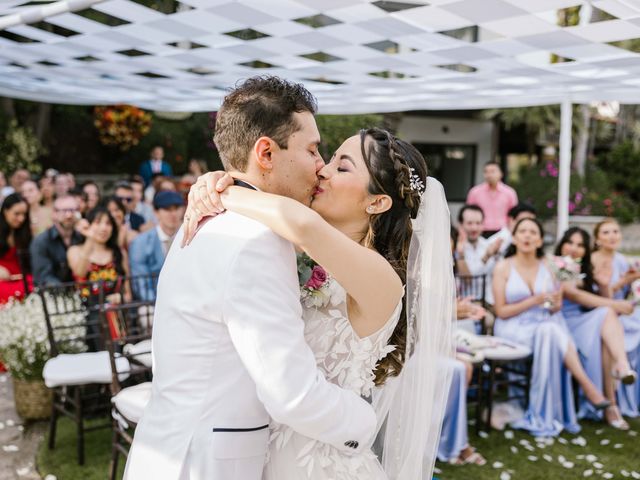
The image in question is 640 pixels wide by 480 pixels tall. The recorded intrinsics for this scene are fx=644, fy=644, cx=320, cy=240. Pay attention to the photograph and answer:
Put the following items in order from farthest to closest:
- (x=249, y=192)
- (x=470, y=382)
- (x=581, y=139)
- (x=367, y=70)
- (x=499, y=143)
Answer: (x=499, y=143), (x=581, y=139), (x=367, y=70), (x=470, y=382), (x=249, y=192)

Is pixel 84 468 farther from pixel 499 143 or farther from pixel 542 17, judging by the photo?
pixel 499 143

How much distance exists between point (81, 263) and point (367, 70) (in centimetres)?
270

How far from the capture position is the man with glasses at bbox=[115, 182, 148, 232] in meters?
7.44

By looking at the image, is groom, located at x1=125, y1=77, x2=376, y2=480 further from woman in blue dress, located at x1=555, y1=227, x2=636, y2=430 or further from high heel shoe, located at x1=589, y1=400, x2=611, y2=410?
woman in blue dress, located at x1=555, y1=227, x2=636, y2=430

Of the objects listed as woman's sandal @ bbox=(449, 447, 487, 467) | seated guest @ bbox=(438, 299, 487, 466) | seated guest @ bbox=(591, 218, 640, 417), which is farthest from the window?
woman's sandal @ bbox=(449, 447, 487, 467)

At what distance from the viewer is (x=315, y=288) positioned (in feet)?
6.44

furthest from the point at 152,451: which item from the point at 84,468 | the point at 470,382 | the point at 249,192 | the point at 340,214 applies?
the point at 470,382

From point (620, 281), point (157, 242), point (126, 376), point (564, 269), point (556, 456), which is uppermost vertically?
point (157, 242)

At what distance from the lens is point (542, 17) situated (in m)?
3.44

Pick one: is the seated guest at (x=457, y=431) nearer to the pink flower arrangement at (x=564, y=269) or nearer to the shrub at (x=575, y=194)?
the pink flower arrangement at (x=564, y=269)

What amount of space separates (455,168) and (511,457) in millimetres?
14068

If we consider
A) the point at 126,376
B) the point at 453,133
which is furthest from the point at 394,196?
the point at 453,133

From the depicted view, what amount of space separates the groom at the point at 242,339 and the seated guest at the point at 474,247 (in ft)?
14.9

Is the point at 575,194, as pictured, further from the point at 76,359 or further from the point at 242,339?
the point at 242,339
